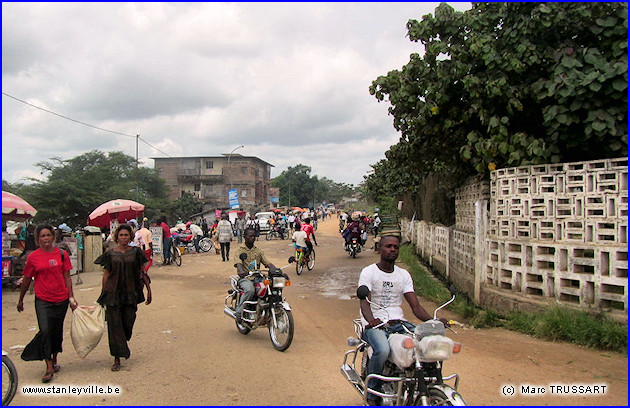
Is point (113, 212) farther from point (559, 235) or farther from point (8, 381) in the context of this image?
point (559, 235)

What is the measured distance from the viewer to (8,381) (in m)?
4.25

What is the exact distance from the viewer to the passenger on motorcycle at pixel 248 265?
686 cm

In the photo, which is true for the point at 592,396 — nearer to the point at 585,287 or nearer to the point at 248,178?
the point at 585,287

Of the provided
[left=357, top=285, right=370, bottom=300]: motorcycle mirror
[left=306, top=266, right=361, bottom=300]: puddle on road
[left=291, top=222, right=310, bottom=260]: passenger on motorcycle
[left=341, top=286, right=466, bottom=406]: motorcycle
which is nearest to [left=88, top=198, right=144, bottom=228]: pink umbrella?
[left=291, top=222, right=310, bottom=260]: passenger on motorcycle

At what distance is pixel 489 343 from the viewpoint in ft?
21.0

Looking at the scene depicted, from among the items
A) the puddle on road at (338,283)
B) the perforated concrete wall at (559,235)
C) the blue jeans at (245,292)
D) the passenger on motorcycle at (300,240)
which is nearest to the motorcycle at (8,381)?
the blue jeans at (245,292)

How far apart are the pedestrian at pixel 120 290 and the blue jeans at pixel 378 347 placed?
3.06m

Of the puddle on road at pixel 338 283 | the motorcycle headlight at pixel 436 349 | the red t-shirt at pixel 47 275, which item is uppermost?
the red t-shirt at pixel 47 275

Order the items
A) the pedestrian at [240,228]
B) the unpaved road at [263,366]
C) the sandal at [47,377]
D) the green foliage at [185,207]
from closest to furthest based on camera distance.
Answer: the unpaved road at [263,366], the sandal at [47,377], the pedestrian at [240,228], the green foliage at [185,207]

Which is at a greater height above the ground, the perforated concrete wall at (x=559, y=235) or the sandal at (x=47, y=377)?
the perforated concrete wall at (x=559, y=235)

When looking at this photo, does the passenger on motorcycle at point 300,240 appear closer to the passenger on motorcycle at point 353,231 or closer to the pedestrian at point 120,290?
the passenger on motorcycle at point 353,231

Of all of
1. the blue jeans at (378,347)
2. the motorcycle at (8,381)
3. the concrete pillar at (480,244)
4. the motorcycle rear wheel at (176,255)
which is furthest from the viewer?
the motorcycle rear wheel at (176,255)

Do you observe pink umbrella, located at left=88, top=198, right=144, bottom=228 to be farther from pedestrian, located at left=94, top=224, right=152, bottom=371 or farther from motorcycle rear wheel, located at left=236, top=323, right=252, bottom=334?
pedestrian, located at left=94, top=224, right=152, bottom=371

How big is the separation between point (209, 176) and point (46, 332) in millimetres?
52337
